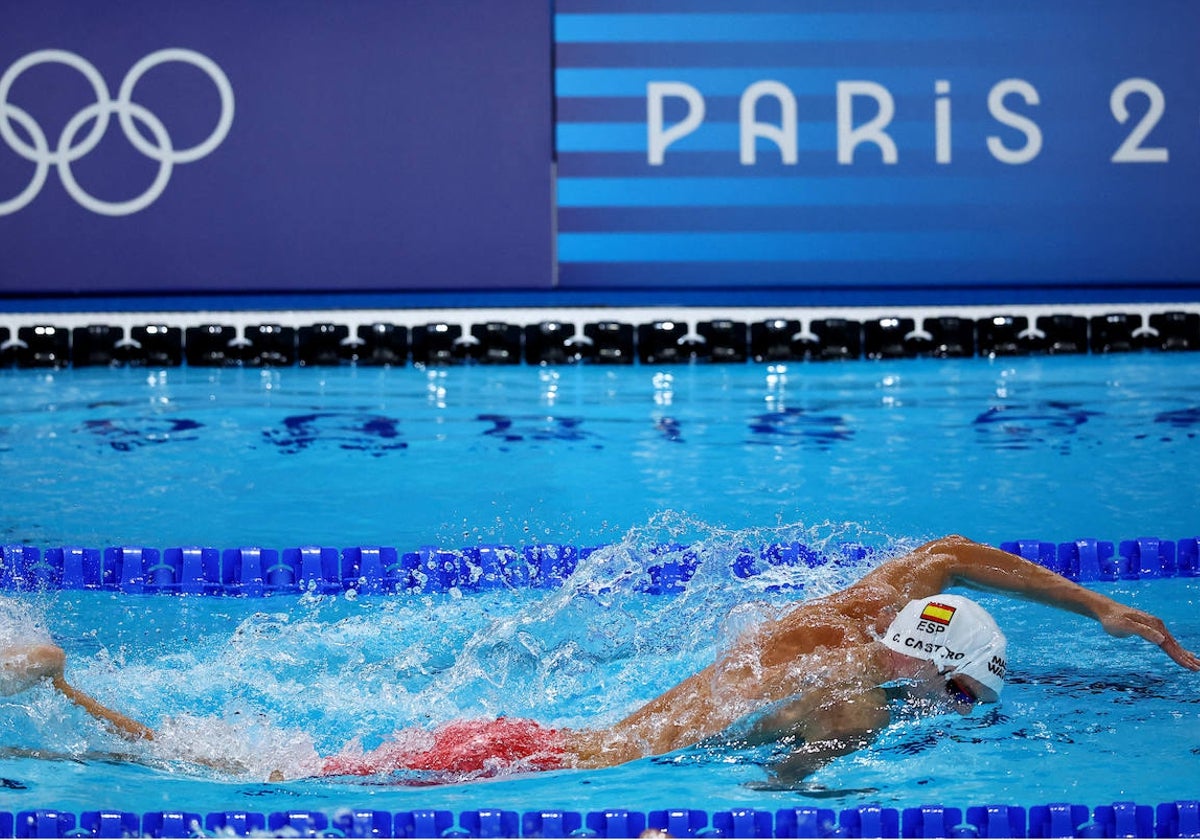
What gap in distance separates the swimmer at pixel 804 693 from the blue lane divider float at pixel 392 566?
1.48 metres

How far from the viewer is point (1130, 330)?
935 cm

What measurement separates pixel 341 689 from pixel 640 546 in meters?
1.41

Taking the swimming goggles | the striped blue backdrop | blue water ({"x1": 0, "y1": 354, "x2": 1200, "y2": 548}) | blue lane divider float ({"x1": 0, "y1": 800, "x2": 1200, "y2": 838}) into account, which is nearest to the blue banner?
the striped blue backdrop

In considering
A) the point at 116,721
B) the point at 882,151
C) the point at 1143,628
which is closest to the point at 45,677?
the point at 116,721

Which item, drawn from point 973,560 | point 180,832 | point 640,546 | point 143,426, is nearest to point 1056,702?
point 973,560

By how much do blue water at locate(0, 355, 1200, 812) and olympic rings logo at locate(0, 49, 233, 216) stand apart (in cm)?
117

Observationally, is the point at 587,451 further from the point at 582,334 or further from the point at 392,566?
the point at 582,334

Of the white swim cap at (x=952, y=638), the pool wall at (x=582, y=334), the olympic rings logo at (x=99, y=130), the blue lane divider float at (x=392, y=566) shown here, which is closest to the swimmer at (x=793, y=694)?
the white swim cap at (x=952, y=638)

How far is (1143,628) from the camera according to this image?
2990 millimetres

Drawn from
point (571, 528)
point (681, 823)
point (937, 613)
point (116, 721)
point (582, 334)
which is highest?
→ point (582, 334)

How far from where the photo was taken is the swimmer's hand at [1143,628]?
9.83 ft

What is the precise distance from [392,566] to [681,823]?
2.09m

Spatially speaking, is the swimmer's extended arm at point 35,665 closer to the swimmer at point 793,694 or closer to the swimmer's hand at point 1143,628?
the swimmer at point 793,694

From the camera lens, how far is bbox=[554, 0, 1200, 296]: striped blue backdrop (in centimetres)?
934
